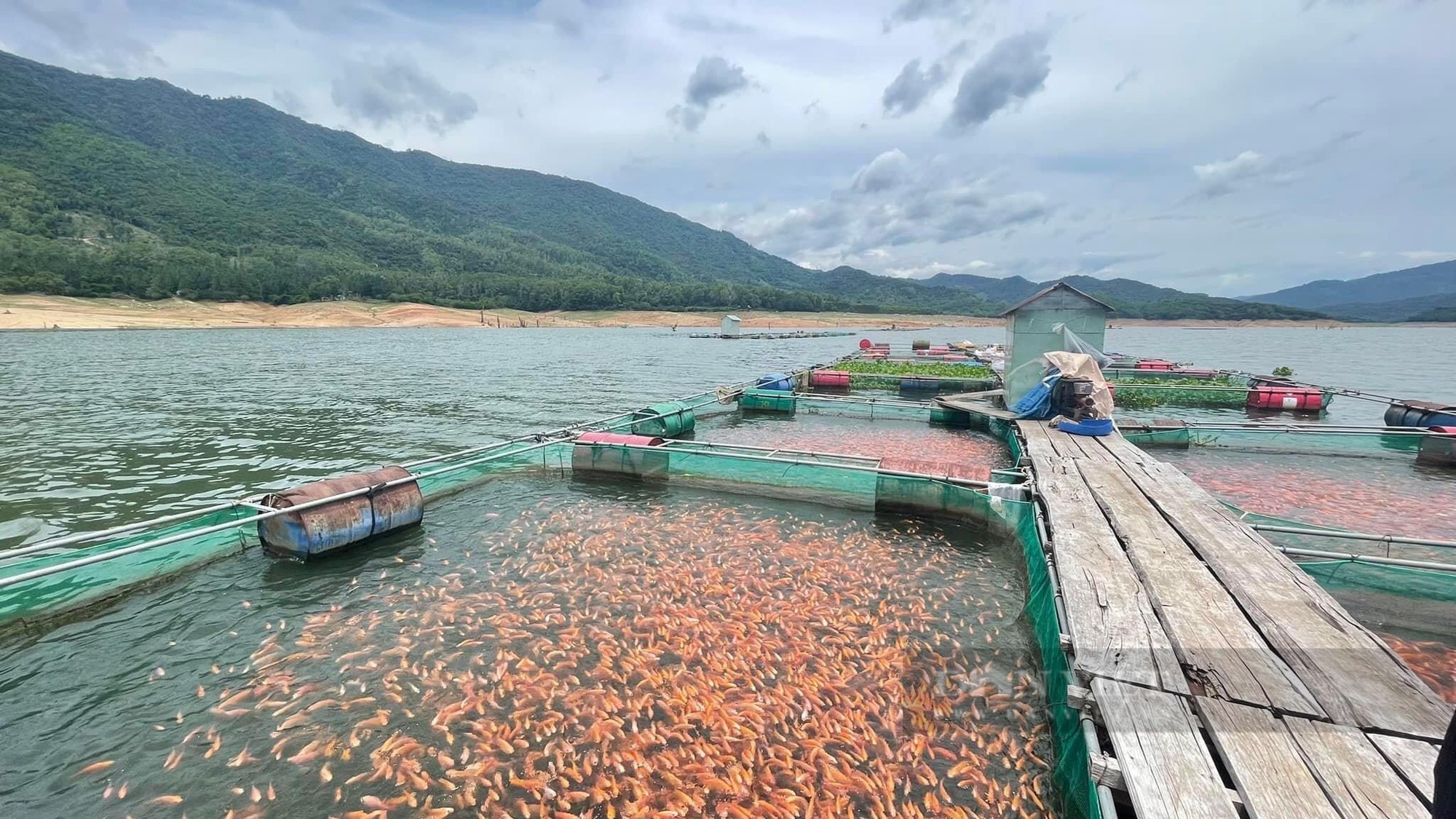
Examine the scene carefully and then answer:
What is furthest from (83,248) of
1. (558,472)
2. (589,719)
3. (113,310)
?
→ (589,719)

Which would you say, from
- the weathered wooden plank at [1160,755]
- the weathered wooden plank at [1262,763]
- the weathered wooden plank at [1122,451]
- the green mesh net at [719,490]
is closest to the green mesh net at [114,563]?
the green mesh net at [719,490]

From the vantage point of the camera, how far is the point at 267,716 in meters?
5.57

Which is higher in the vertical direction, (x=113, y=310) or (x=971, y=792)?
(x=113, y=310)

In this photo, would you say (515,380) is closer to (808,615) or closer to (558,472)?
(558,472)

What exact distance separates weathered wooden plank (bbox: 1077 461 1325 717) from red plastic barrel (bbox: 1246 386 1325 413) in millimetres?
22717

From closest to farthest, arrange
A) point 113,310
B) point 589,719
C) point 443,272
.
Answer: point 589,719 → point 113,310 → point 443,272

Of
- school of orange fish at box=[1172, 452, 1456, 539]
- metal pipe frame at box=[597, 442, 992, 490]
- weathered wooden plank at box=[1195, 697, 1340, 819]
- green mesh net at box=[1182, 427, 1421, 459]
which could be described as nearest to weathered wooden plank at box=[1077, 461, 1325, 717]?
weathered wooden plank at box=[1195, 697, 1340, 819]

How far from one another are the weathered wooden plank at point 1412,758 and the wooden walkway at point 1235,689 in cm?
1

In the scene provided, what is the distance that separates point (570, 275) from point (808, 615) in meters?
205

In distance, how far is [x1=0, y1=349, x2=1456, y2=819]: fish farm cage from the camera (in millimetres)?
6520

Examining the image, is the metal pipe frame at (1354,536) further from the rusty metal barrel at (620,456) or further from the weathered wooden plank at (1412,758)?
the rusty metal barrel at (620,456)

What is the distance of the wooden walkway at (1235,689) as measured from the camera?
3.57 meters

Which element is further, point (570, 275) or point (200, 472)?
point (570, 275)

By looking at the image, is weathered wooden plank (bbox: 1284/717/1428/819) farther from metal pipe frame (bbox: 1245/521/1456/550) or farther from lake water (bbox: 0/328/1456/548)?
lake water (bbox: 0/328/1456/548)
